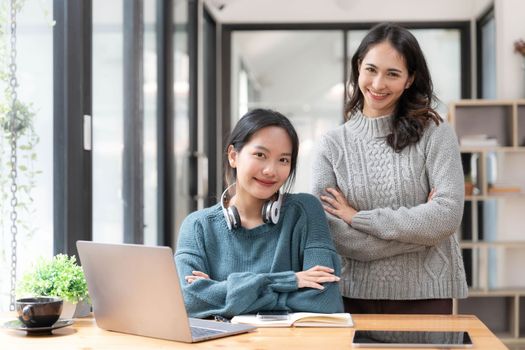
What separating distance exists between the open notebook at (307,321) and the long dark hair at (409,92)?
0.64m

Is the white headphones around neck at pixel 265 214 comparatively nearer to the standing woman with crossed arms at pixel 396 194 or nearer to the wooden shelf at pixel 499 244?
the standing woman with crossed arms at pixel 396 194

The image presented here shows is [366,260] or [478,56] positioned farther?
Result: [478,56]

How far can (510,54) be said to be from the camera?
589cm

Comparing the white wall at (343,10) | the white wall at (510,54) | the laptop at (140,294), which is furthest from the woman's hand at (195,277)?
the white wall at (343,10)

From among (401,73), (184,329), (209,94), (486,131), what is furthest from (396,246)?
(209,94)

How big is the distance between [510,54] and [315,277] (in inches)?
171

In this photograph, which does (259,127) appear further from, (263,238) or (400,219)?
(400,219)

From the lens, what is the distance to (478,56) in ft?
23.5

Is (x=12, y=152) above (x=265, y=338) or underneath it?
above

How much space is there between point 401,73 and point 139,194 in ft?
7.61

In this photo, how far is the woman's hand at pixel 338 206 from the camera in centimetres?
235

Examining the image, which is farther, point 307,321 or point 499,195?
point 499,195

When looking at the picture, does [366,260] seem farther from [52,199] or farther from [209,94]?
[209,94]

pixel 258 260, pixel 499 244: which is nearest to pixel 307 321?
pixel 258 260
